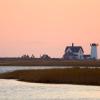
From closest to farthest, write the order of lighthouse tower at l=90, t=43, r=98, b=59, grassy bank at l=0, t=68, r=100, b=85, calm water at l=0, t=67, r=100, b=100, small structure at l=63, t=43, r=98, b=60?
1. calm water at l=0, t=67, r=100, b=100
2. grassy bank at l=0, t=68, r=100, b=85
3. small structure at l=63, t=43, r=98, b=60
4. lighthouse tower at l=90, t=43, r=98, b=59

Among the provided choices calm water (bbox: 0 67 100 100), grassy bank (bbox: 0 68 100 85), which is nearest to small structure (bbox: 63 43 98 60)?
grassy bank (bbox: 0 68 100 85)

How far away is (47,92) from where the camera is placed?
49344 mm

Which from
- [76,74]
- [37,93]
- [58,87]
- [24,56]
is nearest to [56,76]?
[76,74]

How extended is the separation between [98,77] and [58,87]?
19.6 ft

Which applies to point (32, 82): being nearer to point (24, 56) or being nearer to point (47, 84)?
point (47, 84)

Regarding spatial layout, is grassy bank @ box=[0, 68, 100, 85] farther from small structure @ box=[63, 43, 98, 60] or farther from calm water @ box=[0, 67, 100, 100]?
small structure @ box=[63, 43, 98, 60]

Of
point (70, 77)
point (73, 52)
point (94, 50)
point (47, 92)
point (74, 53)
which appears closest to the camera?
point (47, 92)

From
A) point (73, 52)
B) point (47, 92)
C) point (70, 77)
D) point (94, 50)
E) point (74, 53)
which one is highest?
point (94, 50)

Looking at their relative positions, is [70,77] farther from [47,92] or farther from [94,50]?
[94,50]

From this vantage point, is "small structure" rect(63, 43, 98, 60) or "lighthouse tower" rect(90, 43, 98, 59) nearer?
"small structure" rect(63, 43, 98, 60)

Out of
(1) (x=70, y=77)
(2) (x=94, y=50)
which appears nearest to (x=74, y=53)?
(2) (x=94, y=50)

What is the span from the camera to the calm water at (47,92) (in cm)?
4550

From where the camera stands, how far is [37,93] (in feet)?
160

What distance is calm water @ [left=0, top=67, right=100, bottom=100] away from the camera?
149 ft
